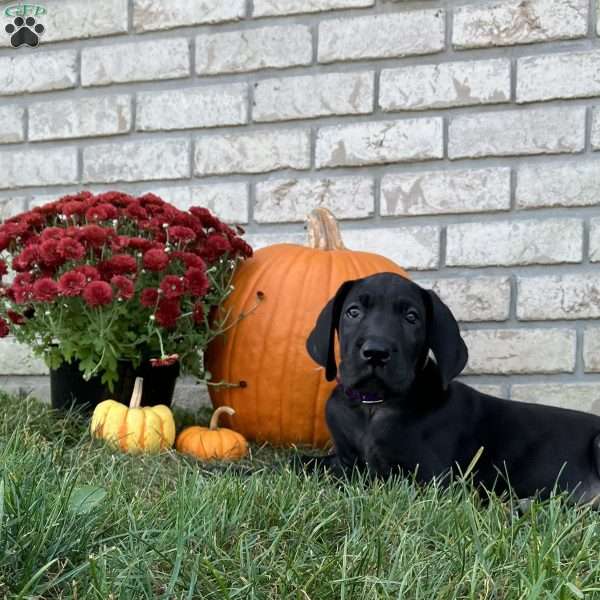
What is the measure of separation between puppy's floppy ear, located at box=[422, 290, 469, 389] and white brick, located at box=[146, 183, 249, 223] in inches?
66.9

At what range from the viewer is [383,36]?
3963mm

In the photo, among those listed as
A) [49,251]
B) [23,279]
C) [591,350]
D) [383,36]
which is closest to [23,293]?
[23,279]

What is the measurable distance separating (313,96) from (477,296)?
121cm

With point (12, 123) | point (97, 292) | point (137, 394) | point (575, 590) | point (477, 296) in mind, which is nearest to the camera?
point (575, 590)

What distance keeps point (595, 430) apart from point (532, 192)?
4.48 feet

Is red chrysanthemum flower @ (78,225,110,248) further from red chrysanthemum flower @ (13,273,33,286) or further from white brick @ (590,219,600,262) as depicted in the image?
white brick @ (590,219,600,262)

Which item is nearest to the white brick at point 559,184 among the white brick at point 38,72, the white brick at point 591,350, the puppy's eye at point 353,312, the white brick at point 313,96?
the white brick at point 591,350

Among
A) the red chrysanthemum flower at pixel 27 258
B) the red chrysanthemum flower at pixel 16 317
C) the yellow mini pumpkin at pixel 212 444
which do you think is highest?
the red chrysanthemum flower at pixel 27 258

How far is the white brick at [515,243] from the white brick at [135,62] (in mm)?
1586

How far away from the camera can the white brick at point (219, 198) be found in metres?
4.20

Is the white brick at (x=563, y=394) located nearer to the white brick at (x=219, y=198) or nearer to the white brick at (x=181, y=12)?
the white brick at (x=219, y=198)

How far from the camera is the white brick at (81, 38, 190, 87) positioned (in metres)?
4.28

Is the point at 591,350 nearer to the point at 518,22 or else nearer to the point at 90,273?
the point at 518,22

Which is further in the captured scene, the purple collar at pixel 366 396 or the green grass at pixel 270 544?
the purple collar at pixel 366 396
